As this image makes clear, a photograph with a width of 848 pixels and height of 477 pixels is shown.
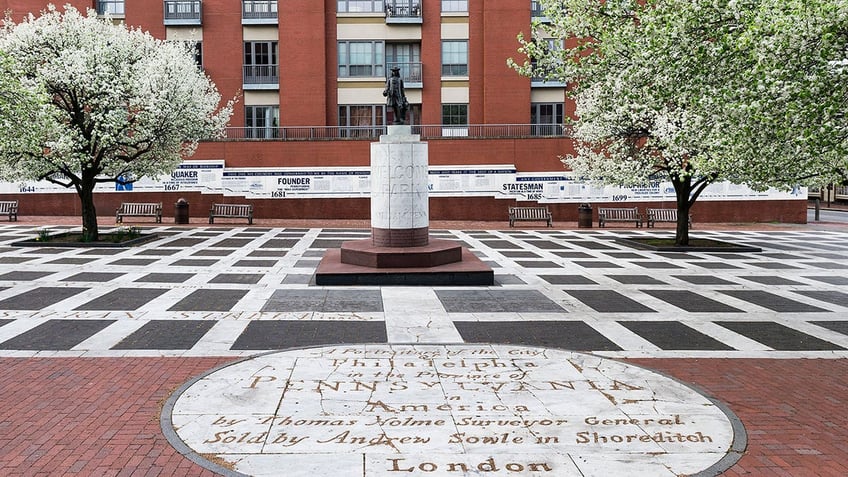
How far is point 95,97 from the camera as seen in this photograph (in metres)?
19.1

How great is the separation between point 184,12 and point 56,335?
93.3 feet

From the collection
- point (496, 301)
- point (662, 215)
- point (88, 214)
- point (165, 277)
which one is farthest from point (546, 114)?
point (165, 277)

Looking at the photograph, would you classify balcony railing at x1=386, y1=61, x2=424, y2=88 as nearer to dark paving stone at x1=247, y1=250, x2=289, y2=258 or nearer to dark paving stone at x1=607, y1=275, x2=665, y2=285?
dark paving stone at x1=247, y1=250, x2=289, y2=258

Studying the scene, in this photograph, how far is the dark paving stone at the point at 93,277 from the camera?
1418 centimetres

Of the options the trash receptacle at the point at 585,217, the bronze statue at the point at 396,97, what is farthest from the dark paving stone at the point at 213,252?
the trash receptacle at the point at 585,217

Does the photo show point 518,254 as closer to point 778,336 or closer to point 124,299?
point 778,336

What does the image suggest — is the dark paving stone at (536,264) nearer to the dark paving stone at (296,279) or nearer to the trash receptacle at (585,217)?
the dark paving stone at (296,279)

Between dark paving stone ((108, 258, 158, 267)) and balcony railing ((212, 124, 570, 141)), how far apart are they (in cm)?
1634

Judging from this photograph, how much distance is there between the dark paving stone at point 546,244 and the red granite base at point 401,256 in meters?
6.04

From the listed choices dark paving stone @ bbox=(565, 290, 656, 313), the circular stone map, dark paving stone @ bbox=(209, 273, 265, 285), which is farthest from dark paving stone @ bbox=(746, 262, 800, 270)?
dark paving stone @ bbox=(209, 273, 265, 285)

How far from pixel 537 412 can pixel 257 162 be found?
28.0 m

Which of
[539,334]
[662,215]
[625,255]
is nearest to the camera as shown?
[539,334]

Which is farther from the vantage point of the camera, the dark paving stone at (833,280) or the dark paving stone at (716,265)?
the dark paving stone at (716,265)

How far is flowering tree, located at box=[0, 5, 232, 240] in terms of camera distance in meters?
18.6
